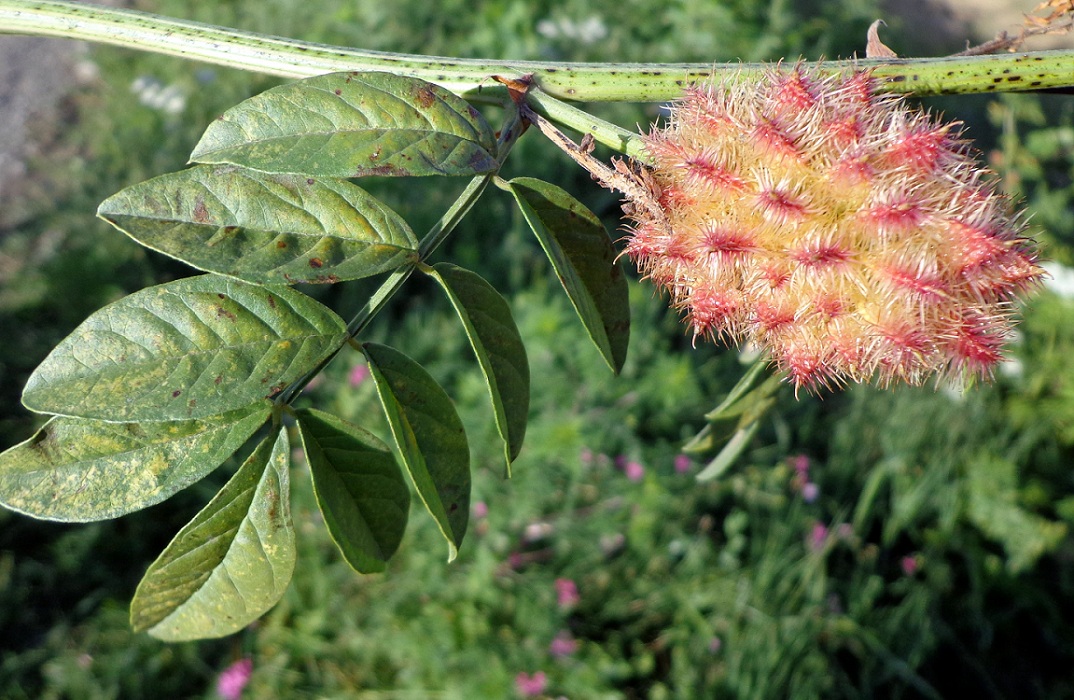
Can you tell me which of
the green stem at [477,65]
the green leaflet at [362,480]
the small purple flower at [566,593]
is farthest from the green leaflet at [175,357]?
the small purple flower at [566,593]

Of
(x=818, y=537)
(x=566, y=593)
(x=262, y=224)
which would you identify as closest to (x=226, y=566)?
(x=262, y=224)

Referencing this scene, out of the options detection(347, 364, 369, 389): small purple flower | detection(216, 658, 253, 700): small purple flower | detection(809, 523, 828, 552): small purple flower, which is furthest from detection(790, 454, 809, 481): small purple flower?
detection(216, 658, 253, 700): small purple flower

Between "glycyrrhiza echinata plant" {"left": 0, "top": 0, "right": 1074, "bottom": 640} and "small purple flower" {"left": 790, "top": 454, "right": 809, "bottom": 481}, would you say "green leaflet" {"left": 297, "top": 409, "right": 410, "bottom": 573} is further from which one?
"small purple flower" {"left": 790, "top": 454, "right": 809, "bottom": 481}

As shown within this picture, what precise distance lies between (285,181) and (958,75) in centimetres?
63

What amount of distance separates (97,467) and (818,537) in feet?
9.67

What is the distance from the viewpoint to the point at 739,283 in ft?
2.73

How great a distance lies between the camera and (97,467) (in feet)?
2.77

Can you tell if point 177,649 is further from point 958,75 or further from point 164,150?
point 958,75

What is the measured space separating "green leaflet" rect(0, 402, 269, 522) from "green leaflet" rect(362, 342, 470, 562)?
0.57 ft

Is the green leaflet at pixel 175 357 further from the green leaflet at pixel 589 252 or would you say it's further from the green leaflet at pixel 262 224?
the green leaflet at pixel 589 252

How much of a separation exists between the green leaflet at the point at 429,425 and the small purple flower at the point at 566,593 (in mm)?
2299

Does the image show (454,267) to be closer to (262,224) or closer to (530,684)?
(262,224)

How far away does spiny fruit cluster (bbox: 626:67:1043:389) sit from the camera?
0.79m

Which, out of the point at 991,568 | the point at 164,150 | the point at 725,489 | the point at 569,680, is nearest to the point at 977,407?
the point at 991,568
